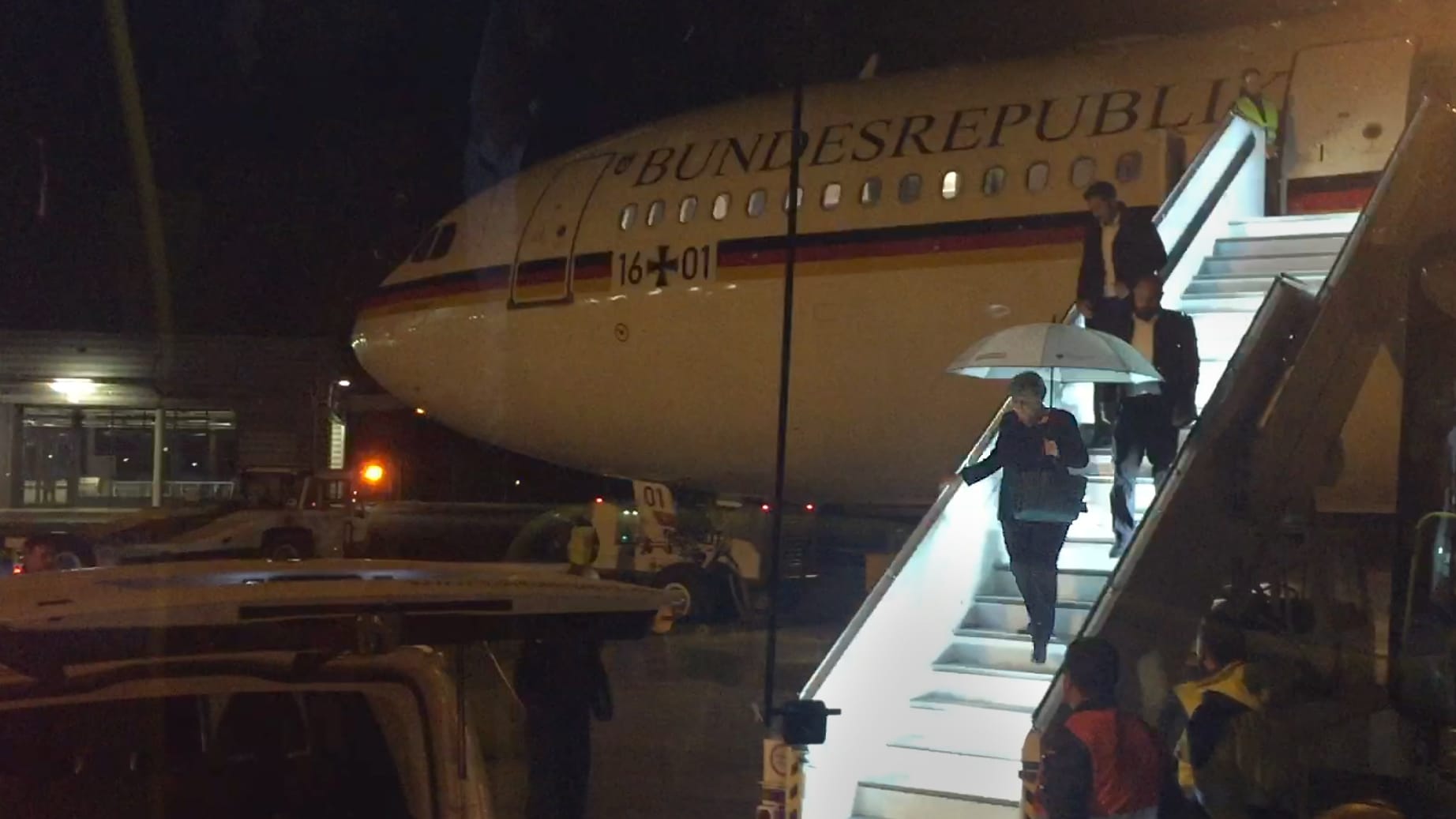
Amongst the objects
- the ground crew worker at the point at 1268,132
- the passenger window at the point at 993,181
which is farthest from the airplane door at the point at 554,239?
the ground crew worker at the point at 1268,132

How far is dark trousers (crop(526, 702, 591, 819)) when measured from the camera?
4.37 m

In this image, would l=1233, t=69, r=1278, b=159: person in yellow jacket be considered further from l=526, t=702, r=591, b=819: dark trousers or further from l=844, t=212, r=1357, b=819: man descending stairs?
l=526, t=702, r=591, b=819: dark trousers

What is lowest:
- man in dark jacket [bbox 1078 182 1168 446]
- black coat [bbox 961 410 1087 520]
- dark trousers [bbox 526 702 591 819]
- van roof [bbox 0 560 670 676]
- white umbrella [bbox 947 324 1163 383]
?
dark trousers [bbox 526 702 591 819]

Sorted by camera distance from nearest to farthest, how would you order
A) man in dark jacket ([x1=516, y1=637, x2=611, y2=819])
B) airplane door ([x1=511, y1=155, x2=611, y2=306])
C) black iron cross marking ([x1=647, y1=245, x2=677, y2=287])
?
man in dark jacket ([x1=516, y1=637, x2=611, y2=819]), black iron cross marking ([x1=647, y1=245, x2=677, y2=287]), airplane door ([x1=511, y1=155, x2=611, y2=306])

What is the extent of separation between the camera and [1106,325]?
8008mm

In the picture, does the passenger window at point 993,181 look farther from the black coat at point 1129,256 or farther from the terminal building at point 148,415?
the terminal building at point 148,415

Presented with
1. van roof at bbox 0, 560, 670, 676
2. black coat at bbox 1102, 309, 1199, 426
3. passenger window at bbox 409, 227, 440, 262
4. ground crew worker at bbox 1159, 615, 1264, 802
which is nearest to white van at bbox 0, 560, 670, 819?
van roof at bbox 0, 560, 670, 676

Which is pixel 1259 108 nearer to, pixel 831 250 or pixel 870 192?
pixel 870 192

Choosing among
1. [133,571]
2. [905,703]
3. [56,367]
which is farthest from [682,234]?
[56,367]

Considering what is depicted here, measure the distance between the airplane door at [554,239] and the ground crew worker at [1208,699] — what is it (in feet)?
30.0

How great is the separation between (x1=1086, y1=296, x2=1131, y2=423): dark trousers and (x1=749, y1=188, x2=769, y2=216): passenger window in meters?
5.06

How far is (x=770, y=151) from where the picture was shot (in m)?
13.1

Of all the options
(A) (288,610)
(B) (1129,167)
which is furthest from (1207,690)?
(B) (1129,167)

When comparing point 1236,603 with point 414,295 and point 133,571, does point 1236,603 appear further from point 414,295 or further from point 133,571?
point 414,295
